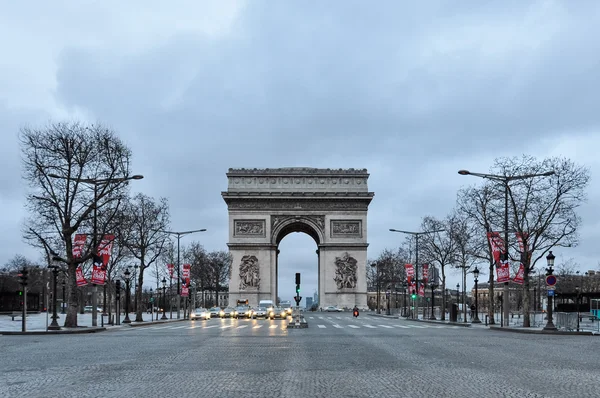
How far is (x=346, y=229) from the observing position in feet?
282

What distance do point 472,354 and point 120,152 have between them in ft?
83.3

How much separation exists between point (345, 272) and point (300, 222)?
8533 mm

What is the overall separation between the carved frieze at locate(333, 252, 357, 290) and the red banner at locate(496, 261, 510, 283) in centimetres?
4710

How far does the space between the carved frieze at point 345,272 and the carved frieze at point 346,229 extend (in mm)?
2858

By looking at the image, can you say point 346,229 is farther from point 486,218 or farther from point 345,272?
point 486,218

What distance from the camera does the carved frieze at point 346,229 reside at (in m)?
85.8

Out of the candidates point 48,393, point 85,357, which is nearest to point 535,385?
point 48,393

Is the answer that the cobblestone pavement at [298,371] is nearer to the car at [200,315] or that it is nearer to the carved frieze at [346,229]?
the car at [200,315]

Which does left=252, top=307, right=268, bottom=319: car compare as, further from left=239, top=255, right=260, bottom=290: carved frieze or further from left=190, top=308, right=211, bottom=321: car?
left=239, top=255, right=260, bottom=290: carved frieze

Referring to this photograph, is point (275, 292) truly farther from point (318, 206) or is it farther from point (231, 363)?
point (231, 363)

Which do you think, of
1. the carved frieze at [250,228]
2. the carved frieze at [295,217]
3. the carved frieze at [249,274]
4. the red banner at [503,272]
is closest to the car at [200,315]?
the carved frieze at [249,274]

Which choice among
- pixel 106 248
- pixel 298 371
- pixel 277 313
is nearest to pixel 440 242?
pixel 277 313

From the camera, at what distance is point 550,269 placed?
33812 mm

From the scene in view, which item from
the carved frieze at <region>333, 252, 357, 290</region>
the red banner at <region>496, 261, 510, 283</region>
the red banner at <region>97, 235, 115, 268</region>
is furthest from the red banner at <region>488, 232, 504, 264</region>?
the carved frieze at <region>333, 252, 357, 290</region>
